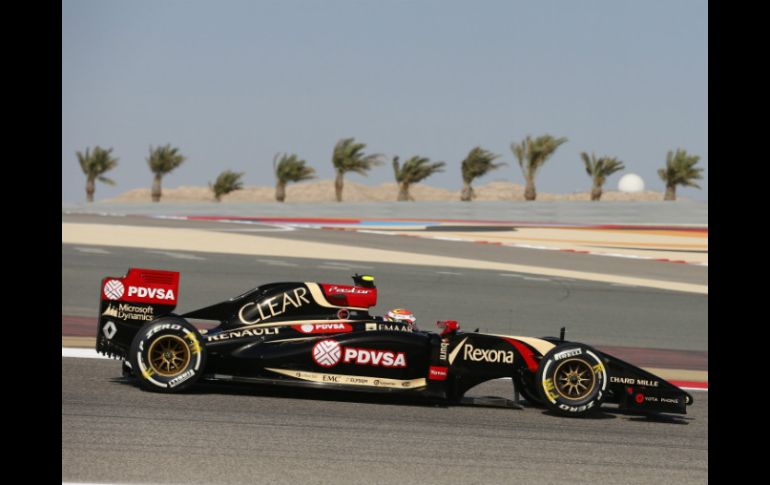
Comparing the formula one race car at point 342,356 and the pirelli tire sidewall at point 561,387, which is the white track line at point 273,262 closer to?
the formula one race car at point 342,356

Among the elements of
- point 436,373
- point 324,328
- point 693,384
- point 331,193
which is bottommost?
point 693,384

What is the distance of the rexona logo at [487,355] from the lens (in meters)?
8.23

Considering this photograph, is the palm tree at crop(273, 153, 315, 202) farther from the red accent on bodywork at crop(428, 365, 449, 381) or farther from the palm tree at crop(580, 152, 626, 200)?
the red accent on bodywork at crop(428, 365, 449, 381)

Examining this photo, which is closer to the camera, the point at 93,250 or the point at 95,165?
the point at 93,250

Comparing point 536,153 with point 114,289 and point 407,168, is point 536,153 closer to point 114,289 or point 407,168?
point 407,168

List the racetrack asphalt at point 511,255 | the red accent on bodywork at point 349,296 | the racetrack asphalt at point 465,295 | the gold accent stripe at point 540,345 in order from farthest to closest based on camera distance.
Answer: the racetrack asphalt at point 511,255 → the racetrack asphalt at point 465,295 → the red accent on bodywork at point 349,296 → the gold accent stripe at point 540,345

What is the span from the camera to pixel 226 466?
5938 mm

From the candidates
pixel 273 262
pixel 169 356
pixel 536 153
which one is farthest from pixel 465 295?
pixel 536 153

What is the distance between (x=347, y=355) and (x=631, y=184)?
8981cm

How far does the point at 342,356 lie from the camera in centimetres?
804

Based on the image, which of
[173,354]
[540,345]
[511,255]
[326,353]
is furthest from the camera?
[511,255]

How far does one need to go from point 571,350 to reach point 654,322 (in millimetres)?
8943

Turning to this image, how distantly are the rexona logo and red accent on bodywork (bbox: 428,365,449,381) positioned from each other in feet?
0.74

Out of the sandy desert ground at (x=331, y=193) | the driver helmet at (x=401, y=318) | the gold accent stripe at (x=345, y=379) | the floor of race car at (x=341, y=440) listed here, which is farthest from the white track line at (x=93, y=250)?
the sandy desert ground at (x=331, y=193)
